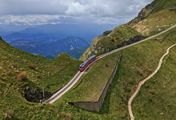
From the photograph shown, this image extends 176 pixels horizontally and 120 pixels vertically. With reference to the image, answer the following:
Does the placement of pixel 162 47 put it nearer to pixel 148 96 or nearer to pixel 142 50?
pixel 142 50

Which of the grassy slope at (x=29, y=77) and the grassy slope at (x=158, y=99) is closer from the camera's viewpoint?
the grassy slope at (x=29, y=77)

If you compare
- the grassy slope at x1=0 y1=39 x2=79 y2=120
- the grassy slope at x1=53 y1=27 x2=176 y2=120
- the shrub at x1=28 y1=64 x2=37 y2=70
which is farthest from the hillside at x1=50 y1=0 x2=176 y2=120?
the shrub at x1=28 y1=64 x2=37 y2=70

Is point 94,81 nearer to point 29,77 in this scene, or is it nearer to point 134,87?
point 134,87

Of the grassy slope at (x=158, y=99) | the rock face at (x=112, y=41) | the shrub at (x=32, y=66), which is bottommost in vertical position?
the grassy slope at (x=158, y=99)

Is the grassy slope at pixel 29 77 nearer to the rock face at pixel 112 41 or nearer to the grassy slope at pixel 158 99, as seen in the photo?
the grassy slope at pixel 158 99

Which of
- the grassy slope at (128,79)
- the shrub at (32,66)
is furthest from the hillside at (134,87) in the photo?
the shrub at (32,66)

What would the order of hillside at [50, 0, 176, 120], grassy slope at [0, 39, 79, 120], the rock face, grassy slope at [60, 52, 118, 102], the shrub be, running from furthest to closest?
1. the rock face
2. the shrub
3. grassy slope at [60, 52, 118, 102]
4. hillside at [50, 0, 176, 120]
5. grassy slope at [0, 39, 79, 120]

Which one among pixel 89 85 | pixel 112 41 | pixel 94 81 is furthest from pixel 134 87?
pixel 112 41

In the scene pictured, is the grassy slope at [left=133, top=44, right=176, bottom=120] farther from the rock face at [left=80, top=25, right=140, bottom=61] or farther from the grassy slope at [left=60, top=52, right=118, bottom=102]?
the rock face at [left=80, top=25, right=140, bottom=61]

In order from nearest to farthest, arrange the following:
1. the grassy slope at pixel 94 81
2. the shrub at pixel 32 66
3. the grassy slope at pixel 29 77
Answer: the grassy slope at pixel 29 77 → the grassy slope at pixel 94 81 → the shrub at pixel 32 66
